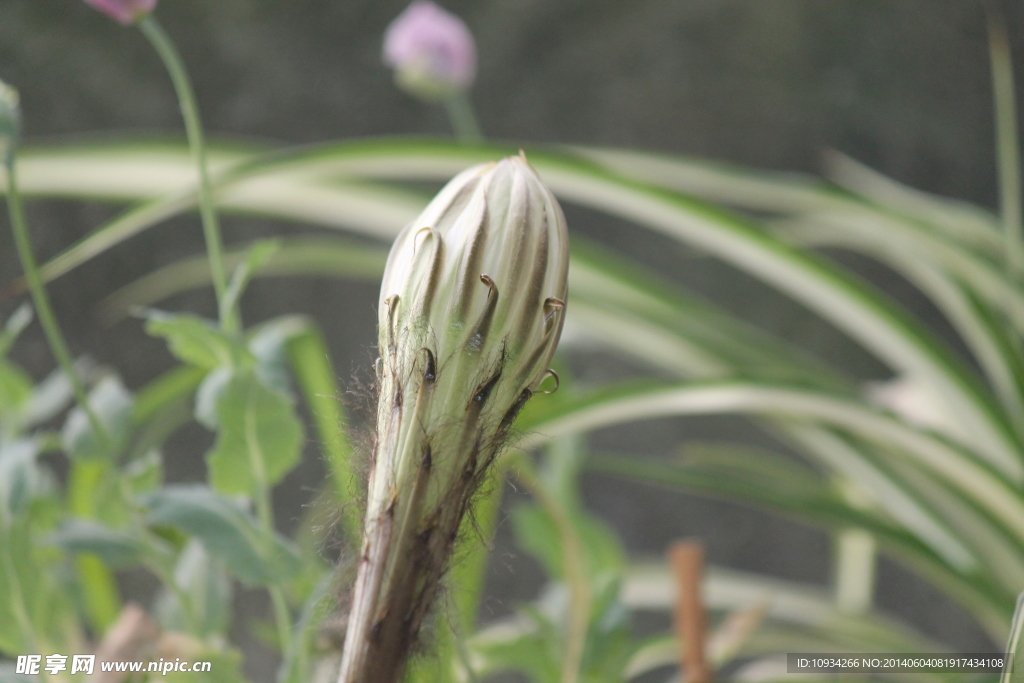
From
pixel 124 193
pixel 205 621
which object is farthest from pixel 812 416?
pixel 124 193

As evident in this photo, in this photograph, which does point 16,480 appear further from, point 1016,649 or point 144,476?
point 1016,649

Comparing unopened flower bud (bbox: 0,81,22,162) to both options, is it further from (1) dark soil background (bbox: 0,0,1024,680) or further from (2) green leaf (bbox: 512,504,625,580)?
(1) dark soil background (bbox: 0,0,1024,680)

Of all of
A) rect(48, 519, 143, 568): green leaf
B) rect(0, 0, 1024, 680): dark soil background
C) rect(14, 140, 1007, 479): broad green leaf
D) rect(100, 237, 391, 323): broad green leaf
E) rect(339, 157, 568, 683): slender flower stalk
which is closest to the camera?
rect(339, 157, 568, 683): slender flower stalk

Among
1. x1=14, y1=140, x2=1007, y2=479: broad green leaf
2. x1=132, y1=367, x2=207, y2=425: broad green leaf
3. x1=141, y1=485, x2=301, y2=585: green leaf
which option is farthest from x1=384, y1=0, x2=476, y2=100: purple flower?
x1=141, y1=485, x2=301, y2=585: green leaf

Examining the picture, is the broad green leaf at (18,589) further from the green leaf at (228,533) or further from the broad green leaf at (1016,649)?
the broad green leaf at (1016,649)

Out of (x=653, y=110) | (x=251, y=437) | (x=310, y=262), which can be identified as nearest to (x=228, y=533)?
(x=251, y=437)

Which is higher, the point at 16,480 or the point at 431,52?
the point at 431,52

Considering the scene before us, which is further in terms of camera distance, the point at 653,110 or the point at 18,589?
the point at 653,110
